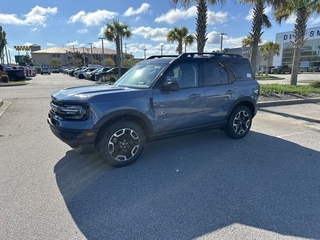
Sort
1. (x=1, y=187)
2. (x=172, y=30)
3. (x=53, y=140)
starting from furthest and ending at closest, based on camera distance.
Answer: (x=172, y=30), (x=53, y=140), (x=1, y=187)

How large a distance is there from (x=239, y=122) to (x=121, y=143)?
298 centimetres

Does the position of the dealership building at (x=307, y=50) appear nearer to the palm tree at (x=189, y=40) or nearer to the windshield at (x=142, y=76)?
the palm tree at (x=189, y=40)

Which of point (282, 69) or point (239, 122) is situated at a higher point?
point (282, 69)

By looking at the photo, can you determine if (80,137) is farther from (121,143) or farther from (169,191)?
(169,191)

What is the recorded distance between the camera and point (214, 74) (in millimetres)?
5113

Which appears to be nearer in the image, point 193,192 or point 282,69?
point 193,192

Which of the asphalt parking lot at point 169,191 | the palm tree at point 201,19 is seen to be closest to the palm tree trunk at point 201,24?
the palm tree at point 201,19

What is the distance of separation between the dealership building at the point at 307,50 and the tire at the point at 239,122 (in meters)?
46.8

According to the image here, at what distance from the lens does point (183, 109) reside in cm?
461

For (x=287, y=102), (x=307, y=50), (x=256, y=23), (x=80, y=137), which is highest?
(x=307, y=50)

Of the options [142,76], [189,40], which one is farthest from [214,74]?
[189,40]

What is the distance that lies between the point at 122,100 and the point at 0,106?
8.43 m

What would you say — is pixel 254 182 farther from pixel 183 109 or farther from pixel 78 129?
pixel 78 129

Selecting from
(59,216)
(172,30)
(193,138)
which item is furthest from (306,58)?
(59,216)
